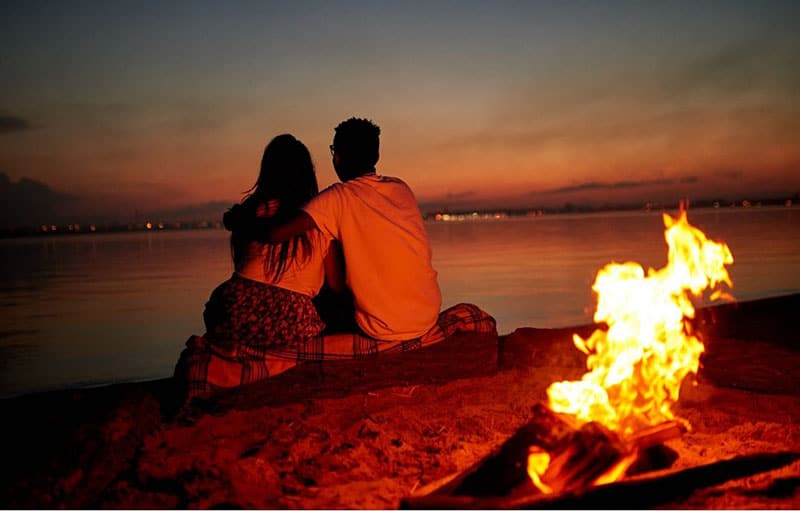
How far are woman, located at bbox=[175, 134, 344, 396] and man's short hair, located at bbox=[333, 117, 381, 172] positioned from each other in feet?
1.31

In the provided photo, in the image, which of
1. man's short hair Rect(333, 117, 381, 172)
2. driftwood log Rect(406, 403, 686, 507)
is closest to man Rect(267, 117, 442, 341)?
man's short hair Rect(333, 117, 381, 172)

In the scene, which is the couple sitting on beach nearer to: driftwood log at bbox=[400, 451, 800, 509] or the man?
the man

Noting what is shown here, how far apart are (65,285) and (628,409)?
24.8 metres

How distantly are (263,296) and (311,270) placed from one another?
457 millimetres

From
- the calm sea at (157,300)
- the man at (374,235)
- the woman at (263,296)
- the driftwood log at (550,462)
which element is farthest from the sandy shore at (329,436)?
the calm sea at (157,300)

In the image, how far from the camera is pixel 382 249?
5.72m

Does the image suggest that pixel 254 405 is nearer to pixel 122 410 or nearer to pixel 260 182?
pixel 122 410

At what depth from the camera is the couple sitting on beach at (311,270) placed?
219 inches

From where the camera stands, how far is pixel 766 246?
32250 mm

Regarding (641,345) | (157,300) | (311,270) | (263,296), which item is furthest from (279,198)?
(157,300)

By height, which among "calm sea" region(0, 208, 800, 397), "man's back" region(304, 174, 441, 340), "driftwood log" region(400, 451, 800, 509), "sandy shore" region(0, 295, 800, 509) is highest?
"man's back" region(304, 174, 441, 340)

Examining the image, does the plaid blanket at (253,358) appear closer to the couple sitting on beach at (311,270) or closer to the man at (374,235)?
the couple sitting on beach at (311,270)

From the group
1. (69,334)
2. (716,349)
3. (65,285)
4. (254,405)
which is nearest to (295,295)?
(254,405)

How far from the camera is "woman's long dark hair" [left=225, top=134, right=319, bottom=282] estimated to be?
5582 mm
